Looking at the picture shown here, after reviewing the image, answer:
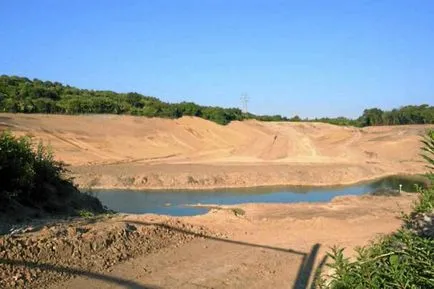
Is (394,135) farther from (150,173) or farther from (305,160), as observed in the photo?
(150,173)

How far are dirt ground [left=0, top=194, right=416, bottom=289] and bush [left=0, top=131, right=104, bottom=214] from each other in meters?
1.94

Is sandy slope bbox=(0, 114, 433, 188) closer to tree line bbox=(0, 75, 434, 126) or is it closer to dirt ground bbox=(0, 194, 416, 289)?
tree line bbox=(0, 75, 434, 126)

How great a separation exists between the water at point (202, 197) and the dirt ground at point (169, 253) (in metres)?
11.8

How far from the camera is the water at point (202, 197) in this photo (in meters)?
25.7

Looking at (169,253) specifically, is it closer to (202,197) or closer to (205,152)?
(202,197)

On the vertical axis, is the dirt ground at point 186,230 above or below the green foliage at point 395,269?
below

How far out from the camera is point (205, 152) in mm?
51188

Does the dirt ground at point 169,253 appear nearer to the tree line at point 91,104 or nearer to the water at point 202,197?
the water at point 202,197

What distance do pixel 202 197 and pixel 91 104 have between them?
28.0 m

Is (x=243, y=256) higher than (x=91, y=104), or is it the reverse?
(x=91, y=104)

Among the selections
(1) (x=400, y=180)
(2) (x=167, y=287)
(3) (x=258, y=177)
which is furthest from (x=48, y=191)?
(1) (x=400, y=180)

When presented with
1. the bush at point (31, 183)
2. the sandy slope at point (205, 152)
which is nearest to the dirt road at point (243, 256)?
the bush at point (31, 183)

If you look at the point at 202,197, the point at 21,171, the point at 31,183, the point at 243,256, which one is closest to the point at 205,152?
the point at 202,197

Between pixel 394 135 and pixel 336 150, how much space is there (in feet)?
34.0
